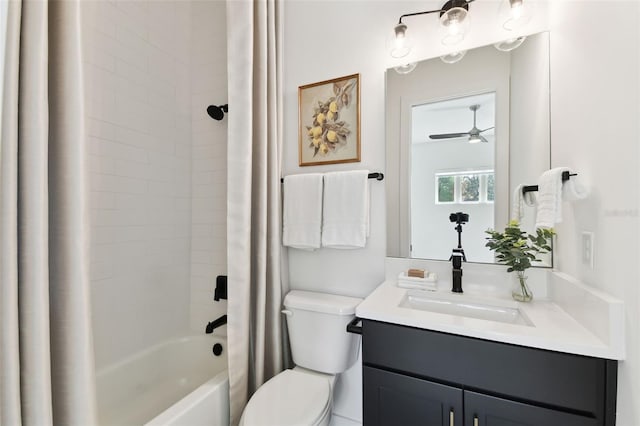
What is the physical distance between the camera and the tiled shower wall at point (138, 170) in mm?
1500

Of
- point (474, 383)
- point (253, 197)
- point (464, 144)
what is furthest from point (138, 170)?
point (474, 383)

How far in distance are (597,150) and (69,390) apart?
1.63 meters

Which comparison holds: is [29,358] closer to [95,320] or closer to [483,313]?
[95,320]

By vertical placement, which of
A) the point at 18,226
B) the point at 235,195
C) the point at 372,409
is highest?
the point at 235,195

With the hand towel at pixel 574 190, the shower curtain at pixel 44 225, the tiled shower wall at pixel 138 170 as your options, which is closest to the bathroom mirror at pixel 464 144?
the hand towel at pixel 574 190

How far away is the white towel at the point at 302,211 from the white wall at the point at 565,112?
0.13 metres

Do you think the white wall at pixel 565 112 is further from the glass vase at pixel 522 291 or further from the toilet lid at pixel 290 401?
the toilet lid at pixel 290 401

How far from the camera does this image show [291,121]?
5.77ft

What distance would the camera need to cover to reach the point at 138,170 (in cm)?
170

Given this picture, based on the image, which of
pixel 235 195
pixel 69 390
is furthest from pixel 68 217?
pixel 235 195

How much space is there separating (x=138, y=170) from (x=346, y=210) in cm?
122

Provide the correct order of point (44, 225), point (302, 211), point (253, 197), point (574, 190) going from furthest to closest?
point (302, 211) < point (253, 197) < point (574, 190) < point (44, 225)

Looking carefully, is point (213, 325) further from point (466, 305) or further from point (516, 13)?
point (516, 13)

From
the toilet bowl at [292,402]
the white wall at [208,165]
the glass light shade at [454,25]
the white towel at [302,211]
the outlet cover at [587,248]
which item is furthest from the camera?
the white wall at [208,165]
